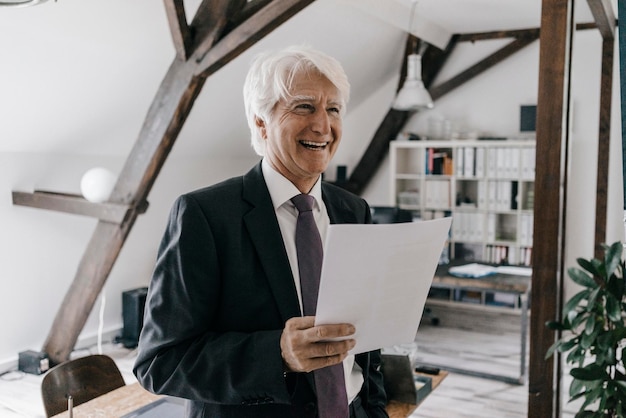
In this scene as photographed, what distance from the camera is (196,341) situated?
1216 mm

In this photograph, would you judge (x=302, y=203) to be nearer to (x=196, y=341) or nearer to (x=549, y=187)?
(x=196, y=341)

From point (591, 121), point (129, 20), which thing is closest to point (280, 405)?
point (129, 20)

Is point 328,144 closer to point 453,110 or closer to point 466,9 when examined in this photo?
point 466,9

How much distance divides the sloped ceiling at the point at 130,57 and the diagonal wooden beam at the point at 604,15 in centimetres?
27

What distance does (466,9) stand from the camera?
4.98 metres

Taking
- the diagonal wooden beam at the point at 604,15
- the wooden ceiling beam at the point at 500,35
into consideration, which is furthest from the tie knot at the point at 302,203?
the wooden ceiling beam at the point at 500,35

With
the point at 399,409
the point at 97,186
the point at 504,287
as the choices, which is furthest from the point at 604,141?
the point at 97,186

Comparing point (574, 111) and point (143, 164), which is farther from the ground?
point (574, 111)

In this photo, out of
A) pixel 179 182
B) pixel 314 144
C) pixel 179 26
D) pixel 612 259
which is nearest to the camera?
pixel 314 144

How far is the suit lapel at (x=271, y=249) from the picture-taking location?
1.26 m

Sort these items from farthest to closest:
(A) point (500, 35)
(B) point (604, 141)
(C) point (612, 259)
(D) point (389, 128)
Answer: (D) point (389, 128) → (A) point (500, 35) → (B) point (604, 141) → (C) point (612, 259)

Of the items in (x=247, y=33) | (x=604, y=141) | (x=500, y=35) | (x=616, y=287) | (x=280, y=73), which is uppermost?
(x=500, y=35)

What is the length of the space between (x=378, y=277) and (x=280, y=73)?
48 centimetres

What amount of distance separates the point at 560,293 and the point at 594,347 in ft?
0.98
